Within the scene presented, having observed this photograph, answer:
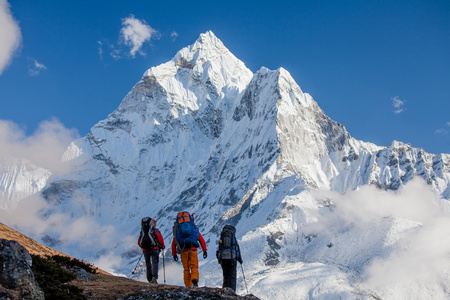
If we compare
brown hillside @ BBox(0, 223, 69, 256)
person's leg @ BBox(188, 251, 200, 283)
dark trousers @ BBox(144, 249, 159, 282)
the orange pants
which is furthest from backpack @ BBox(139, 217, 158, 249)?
brown hillside @ BBox(0, 223, 69, 256)

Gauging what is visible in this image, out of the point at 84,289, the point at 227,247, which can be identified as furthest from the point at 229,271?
the point at 84,289

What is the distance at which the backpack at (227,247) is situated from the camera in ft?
63.7

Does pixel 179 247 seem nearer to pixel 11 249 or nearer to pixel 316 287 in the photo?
pixel 11 249

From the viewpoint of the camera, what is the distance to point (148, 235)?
67.2 feet

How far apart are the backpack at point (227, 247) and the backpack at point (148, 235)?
270 centimetres

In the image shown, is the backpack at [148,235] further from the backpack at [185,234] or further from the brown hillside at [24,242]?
the brown hillside at [24,242]

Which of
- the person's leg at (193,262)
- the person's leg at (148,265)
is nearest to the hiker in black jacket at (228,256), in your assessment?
the person's leg at (193,262)

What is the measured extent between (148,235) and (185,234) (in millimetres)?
2508

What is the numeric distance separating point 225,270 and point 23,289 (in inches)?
354

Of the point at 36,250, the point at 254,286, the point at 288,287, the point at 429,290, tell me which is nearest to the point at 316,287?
the point at 288,287

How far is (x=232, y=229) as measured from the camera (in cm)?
2011

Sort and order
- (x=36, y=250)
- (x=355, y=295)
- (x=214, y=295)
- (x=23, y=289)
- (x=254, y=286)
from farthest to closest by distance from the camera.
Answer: (x=254, y=286) → (x=355, y=295) → (x=36, y=250) → (x=214, y=295) → (x=23, y=289)

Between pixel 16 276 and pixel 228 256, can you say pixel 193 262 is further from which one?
pixel 16 276

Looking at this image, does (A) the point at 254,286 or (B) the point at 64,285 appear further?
(A) the point at 254,286
